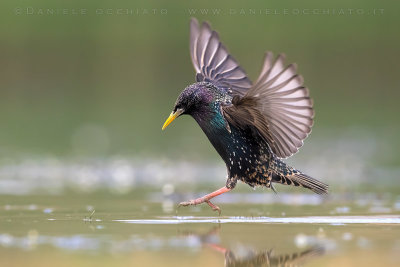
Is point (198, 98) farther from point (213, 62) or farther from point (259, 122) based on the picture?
point (213, 62)

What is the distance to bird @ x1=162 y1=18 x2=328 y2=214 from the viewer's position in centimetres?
733

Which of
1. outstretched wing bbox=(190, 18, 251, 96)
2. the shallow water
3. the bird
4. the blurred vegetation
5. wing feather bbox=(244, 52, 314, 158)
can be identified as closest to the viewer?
the shallow water

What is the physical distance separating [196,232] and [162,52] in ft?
58.5

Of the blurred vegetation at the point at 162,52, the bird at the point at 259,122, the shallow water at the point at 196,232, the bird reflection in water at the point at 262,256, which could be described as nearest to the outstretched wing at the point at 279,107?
the bird at the point at 259,122

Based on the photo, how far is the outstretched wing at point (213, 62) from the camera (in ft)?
29.5

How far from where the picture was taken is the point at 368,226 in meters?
7.12

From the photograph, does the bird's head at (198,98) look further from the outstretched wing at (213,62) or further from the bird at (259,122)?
the outstretched wing at (213,62)

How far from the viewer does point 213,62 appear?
919cm

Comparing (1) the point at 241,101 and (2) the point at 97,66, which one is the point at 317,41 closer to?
(2) the point at 97,66

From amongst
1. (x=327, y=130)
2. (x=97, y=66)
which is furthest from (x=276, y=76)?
(x=97, y=66)

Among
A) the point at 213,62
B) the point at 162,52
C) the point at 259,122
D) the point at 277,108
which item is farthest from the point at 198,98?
the point at 162,52

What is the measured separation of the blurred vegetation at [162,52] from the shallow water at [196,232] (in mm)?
10559

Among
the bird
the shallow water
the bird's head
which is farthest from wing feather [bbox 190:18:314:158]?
the shallow water

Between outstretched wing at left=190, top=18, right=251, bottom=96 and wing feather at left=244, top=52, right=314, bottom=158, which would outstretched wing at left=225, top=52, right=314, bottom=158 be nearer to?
wing feather at left=244, top=52, right=314, bottom=158
